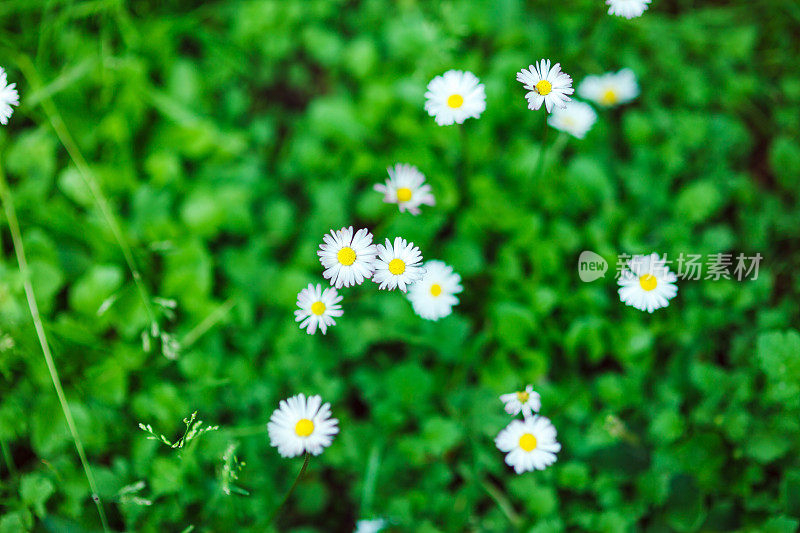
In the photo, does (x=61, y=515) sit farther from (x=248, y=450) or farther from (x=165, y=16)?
(x=165, y=16)

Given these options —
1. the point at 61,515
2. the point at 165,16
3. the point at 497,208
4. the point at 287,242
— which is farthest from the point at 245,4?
the point at 61,515

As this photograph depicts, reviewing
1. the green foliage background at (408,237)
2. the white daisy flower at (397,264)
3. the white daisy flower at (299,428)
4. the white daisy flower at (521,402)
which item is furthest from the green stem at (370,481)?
the white daisy flower at (397,264)

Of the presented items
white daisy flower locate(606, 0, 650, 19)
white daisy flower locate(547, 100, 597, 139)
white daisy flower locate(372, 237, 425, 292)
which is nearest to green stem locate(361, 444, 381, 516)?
white daisy flower locate(372, 237, 425, 292)

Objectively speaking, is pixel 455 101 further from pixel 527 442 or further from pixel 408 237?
pixel 527 442

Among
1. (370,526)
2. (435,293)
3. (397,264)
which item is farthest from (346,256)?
(370,526)

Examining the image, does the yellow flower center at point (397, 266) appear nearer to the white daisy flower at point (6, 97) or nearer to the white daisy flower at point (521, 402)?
the white daisy flower at point (521, 402)
